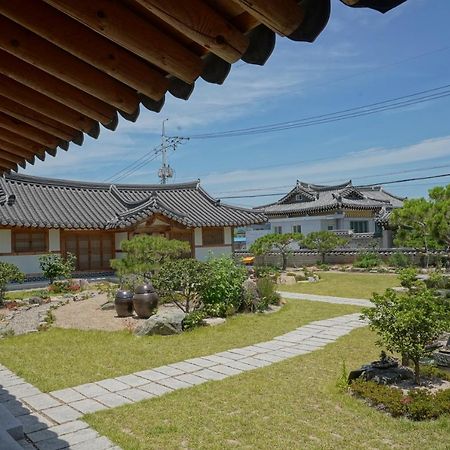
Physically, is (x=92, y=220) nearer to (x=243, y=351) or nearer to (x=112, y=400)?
(x=243, y=351)

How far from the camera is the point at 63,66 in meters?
2.17

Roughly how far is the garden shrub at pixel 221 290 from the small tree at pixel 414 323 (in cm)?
A: 518

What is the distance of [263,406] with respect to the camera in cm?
481

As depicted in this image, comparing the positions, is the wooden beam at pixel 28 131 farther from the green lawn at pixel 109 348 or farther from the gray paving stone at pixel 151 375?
the gray paving stone at pixel 151 375

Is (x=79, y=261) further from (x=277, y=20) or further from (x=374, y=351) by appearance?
(x=277, y=20)

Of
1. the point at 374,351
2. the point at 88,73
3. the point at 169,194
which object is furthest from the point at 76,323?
the point at 169,194

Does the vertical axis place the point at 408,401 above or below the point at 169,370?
above

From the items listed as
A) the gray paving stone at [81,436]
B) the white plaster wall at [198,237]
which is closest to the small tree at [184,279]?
the gray paving stone at [81,436]

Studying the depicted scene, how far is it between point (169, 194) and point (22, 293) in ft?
37.3

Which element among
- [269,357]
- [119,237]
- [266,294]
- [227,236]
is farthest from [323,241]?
[269,357]

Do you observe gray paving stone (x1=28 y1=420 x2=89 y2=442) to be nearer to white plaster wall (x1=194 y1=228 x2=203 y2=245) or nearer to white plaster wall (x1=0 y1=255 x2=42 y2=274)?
white plaster wall (x1=0 y1=255 x2=42 y2=274)

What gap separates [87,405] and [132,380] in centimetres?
97

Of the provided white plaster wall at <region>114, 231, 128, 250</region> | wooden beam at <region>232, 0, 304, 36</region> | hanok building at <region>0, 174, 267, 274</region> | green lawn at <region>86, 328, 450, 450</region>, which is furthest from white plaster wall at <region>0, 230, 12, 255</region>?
wooden beam at <region>232, 0, 304, 36</region>

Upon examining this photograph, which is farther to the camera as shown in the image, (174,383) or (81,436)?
(174,383)
